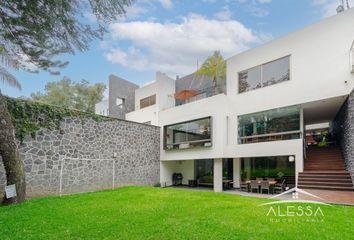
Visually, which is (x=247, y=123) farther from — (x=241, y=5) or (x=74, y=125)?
(x=74, y=125)

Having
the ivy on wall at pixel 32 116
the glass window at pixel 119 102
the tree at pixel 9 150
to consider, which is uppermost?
the glass window at pixel 119 102

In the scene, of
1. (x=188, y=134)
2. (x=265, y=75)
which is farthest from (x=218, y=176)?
(x=265, y=75)

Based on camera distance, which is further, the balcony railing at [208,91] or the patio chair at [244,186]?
the balcony railing at [208,91]

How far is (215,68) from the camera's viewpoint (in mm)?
18781

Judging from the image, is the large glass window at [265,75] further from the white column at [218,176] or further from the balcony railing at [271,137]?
the white column at [218,176]

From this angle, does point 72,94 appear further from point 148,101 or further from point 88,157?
point 88,157

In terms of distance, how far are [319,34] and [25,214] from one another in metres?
13.9

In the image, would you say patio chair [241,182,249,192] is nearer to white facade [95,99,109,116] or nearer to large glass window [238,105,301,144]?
large glass window [238,105,301,144]

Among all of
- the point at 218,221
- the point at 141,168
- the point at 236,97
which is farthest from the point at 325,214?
the point at 141,168

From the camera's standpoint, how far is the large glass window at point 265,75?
42.5 feet

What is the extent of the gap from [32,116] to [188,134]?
9.71 meters

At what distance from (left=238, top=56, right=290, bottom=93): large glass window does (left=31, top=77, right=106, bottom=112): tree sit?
20797 mm

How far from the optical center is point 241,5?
512 inches

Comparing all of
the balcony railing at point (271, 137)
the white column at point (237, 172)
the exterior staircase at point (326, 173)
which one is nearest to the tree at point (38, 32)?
the balcony railing at point (271, 137)
